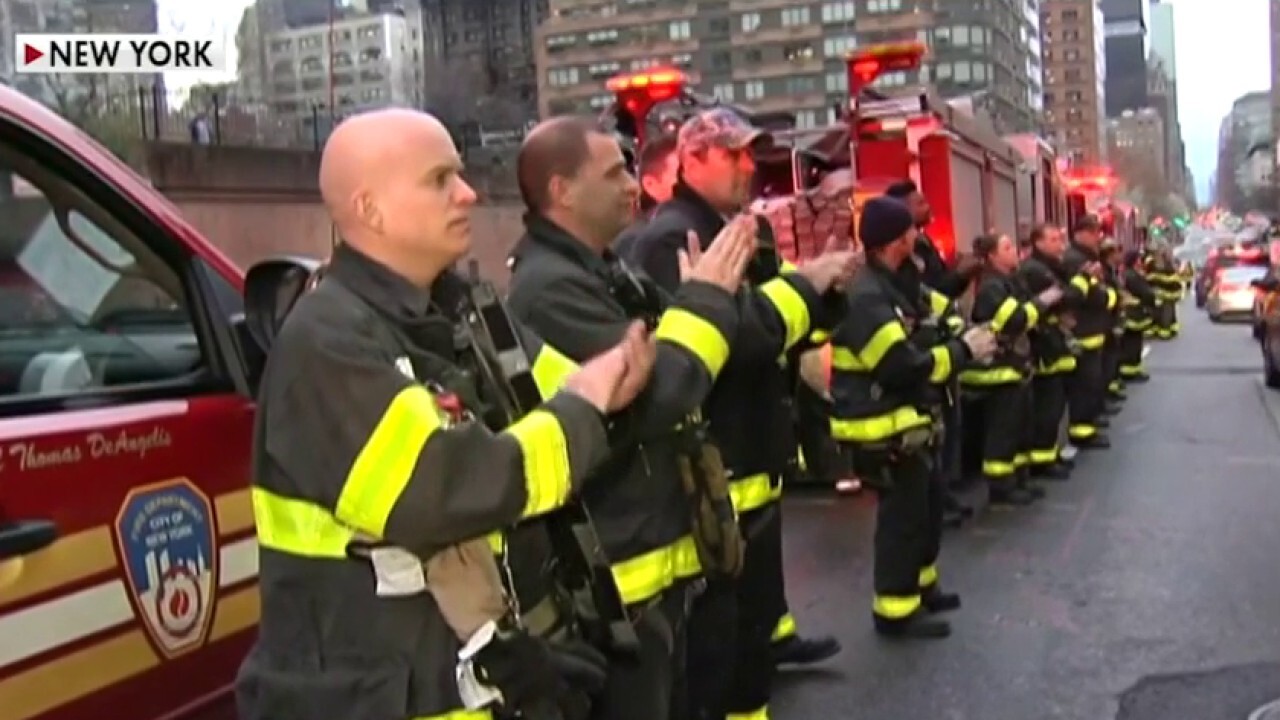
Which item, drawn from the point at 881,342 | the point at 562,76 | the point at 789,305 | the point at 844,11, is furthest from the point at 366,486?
the point at 844,11

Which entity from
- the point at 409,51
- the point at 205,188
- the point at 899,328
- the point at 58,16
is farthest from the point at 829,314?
the point at 409,51

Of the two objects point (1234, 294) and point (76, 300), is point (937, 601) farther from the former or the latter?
point (1234, 294)

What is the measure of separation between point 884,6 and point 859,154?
341 feet

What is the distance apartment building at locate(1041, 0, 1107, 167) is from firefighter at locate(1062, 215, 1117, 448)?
4709 inches

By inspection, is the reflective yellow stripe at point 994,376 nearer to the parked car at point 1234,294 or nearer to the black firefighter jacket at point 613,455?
the black firefighter jacket at point 613,455

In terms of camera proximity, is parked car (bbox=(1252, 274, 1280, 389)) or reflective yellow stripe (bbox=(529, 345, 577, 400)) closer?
reflective yellow stripe (bbox=(529, 345, 577, 400))

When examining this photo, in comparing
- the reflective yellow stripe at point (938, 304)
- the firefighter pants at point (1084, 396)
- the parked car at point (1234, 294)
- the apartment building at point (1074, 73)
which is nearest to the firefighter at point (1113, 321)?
the firefighter pants at point (1084, 396)

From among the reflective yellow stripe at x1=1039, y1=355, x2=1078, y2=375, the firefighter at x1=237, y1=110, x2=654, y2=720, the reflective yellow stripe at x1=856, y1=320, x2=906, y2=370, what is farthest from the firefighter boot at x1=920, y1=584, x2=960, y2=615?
the firefighter at x1=237, y1=110, x2=654, y2=720

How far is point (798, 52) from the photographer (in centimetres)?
11025

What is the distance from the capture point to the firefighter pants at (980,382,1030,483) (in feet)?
30.6

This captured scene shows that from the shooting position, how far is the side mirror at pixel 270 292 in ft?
9.41

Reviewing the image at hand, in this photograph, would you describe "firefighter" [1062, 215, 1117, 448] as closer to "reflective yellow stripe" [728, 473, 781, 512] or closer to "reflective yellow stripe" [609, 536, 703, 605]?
"reflective yellow stripe" [728, 473, 781, 512]

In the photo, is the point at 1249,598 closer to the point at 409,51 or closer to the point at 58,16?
the point at 58,16

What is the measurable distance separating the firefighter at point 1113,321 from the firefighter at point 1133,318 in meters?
0.18
